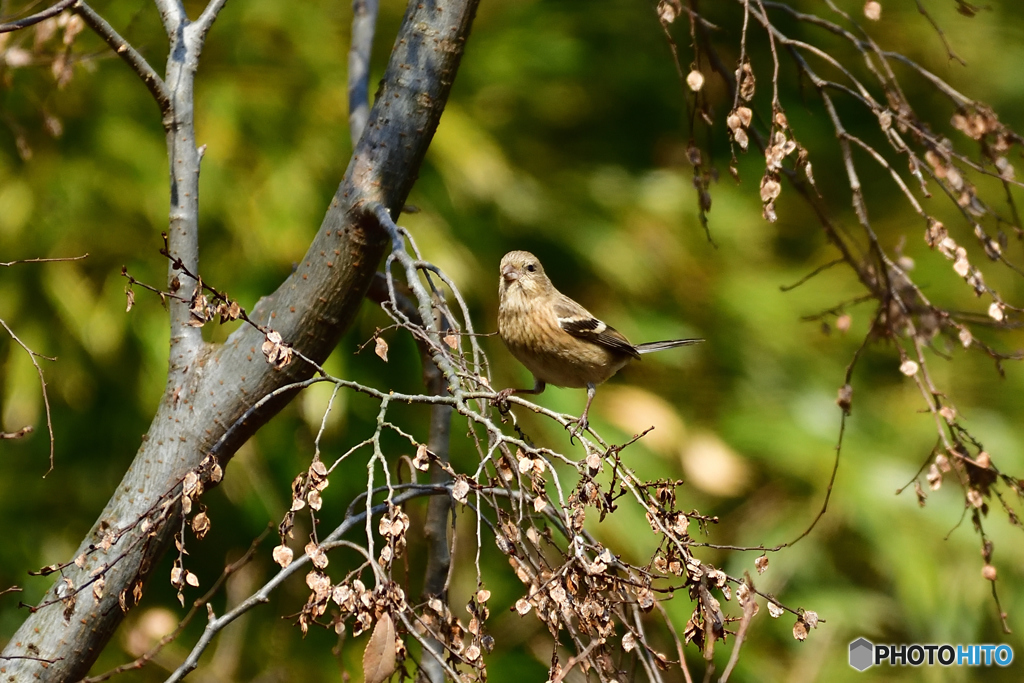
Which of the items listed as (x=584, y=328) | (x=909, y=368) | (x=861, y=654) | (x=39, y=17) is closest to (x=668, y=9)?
(x=909, y=368)

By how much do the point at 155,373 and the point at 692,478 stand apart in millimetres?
2277

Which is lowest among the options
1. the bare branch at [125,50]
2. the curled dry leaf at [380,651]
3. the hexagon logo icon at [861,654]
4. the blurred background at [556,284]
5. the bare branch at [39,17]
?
the hexagon logo icon at [861,654]

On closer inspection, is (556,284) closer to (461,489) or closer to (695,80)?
(695,80)

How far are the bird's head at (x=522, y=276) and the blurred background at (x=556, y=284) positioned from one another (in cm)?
65

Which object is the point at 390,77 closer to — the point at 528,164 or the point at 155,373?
the point at 155,373

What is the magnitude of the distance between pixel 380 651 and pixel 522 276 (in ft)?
5.21

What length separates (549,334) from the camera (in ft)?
8.11

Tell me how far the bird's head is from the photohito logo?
2.10m

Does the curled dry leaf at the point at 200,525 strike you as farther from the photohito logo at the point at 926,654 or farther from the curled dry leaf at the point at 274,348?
the photohito logo at the point at 926,654

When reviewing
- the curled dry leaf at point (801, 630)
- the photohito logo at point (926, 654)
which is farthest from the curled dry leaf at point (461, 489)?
the photohito logo at point (926, 654)

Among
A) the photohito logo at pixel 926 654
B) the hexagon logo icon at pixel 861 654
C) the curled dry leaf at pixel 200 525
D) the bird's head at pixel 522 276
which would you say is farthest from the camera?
the hexagon logo icon at pixel 861 654

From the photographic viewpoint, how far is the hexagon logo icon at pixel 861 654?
398 cm

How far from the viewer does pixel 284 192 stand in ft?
10.8

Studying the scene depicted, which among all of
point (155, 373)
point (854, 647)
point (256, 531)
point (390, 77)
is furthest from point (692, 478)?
point (390, 77)
